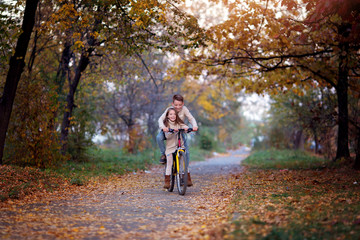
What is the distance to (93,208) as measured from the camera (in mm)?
6215

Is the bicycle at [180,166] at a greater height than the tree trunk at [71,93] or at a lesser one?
lesser

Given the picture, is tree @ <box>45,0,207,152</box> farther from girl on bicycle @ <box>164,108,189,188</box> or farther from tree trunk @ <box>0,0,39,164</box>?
girl on bicycle @ <box>164,108,189,188</box>

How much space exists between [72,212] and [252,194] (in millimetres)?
3496

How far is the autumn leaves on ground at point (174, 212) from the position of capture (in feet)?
14.3

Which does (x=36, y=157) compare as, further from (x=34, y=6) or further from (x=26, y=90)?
(x=34, y=6)

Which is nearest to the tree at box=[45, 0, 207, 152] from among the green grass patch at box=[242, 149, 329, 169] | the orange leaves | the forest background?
the forest background

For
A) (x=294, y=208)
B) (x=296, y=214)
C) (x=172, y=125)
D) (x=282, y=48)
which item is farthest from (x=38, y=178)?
(x=282, y=48)

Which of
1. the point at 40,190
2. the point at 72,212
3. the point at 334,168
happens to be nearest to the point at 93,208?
the point at 72,212

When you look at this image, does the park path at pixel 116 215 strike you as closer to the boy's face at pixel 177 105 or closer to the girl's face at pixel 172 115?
the girl's face at pixel 172 115

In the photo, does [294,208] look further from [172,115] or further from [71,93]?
[71,93]

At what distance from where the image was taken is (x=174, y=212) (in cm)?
593

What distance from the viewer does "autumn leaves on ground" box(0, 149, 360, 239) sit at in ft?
14.3

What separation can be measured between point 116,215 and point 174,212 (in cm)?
93

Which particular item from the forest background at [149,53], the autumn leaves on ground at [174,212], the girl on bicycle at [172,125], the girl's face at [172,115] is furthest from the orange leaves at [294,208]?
the forest background at [149,53]
